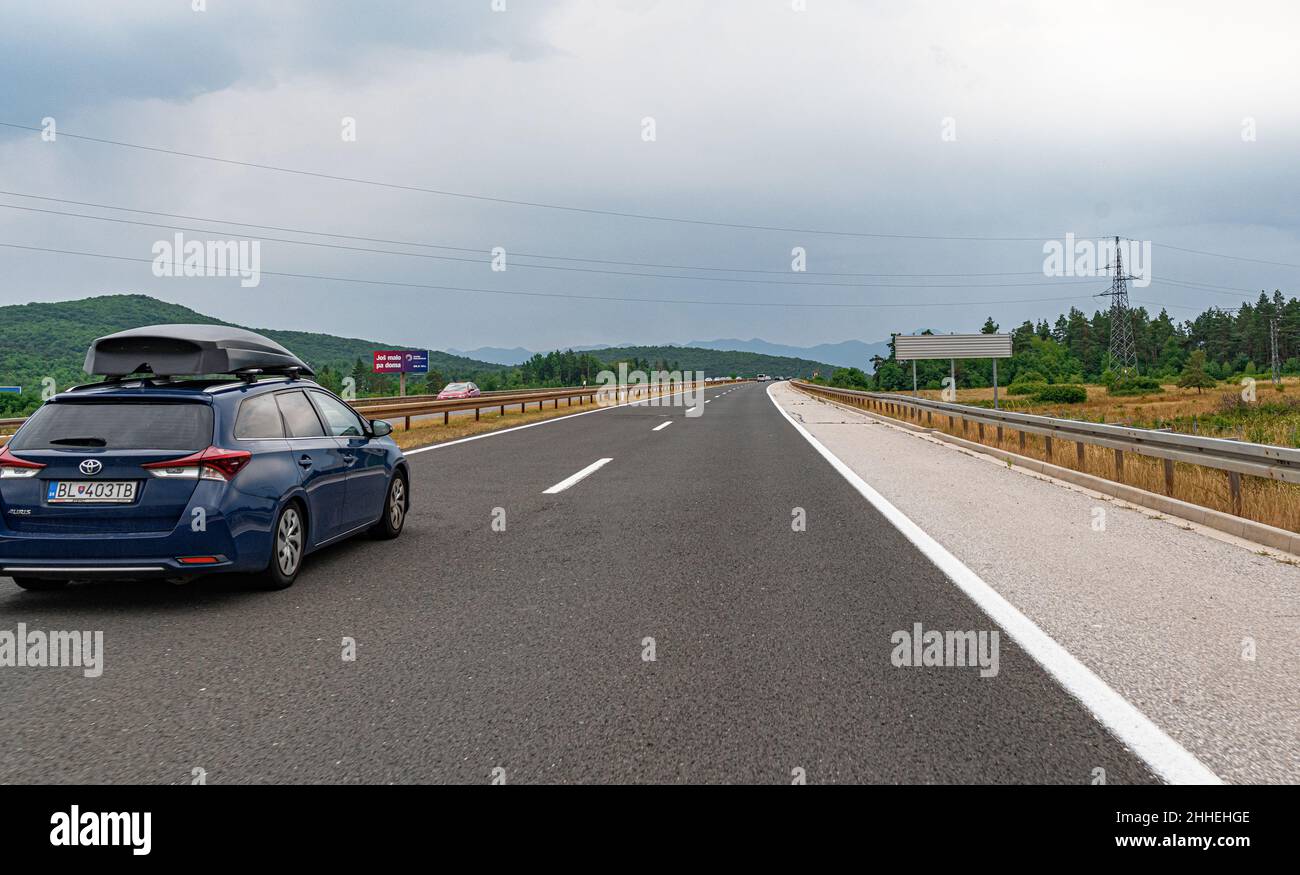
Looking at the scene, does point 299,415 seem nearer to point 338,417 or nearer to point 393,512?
point 338,417

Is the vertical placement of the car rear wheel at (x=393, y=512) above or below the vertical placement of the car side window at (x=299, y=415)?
below

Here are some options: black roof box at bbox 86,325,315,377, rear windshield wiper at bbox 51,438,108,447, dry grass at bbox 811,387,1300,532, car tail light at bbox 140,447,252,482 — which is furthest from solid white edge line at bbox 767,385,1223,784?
black roof box at bbox 86,325,315,377

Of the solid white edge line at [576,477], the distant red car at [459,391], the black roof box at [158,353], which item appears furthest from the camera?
the distant red car at [459,391]

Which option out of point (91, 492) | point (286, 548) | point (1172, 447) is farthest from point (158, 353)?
point (1172, 447)

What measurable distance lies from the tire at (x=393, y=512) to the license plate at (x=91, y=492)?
2587 millimetres

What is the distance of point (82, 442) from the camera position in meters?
Result: 5.38

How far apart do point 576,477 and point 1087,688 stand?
908 cm

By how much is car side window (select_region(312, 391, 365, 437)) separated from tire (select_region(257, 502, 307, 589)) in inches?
41.1

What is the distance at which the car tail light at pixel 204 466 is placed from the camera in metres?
5.32

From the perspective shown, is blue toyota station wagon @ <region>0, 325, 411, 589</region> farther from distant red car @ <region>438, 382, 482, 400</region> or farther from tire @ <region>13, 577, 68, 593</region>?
distant red car @ <region>438, 382, 482, 400</region>

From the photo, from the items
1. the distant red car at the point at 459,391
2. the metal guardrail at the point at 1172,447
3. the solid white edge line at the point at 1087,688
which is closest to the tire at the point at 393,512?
the solid white edge line at the point at 1087,688

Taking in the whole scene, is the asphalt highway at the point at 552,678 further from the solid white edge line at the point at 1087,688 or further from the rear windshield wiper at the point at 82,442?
the rear windshield wiper at the point at 82,442
